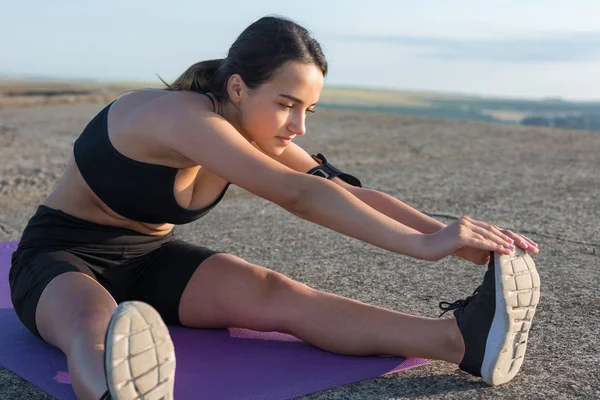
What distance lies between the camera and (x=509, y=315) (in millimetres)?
2006

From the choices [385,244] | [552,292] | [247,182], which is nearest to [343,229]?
[385,244]

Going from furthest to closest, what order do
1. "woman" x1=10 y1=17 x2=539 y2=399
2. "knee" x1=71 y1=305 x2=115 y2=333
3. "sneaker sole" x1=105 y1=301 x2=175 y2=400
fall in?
"woman" x1=10 y1=17 x2=539 y2=399
"knee" x1=71 y1=305 x2=115 y2=333
"sneaker sole" x1=105 y1=301 x2=175 y2=400

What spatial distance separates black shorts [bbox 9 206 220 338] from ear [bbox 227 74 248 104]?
567 mm

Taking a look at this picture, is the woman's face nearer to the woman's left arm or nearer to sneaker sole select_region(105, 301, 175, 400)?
the woman's left arm

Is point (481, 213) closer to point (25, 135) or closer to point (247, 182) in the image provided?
point (247, 182)

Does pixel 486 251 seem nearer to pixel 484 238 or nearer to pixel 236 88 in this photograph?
pixel 484 238

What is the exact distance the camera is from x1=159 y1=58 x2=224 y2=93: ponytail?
7.92 ft

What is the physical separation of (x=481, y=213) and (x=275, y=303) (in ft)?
8.22

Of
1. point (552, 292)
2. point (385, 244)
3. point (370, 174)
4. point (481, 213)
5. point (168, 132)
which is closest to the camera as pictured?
point (385, 244)

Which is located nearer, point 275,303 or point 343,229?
point 343,229

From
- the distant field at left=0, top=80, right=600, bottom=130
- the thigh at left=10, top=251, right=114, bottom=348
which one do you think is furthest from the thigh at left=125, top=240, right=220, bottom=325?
the distant field at left=0, top=80, right=600, bottom=130

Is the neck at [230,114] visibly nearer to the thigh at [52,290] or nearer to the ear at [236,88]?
the ear at [236,88]

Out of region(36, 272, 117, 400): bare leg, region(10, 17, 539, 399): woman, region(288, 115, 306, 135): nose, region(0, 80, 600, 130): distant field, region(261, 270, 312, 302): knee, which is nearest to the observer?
region(36, 272, 117, 400): bare leg

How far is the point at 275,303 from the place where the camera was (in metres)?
2.38
